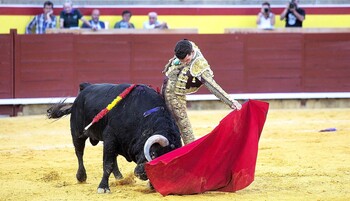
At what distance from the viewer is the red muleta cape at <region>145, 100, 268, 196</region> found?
6.62m

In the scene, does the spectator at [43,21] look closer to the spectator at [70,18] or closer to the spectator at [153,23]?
the spectator at [70,18]

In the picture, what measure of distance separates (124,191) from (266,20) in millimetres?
8502

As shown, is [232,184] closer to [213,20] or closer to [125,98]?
[125,98]

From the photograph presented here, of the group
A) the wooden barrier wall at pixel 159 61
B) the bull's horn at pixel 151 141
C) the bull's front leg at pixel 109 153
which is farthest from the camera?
the wooden barrier wall at pixel 159 61

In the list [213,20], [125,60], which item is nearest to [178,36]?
[125,60]

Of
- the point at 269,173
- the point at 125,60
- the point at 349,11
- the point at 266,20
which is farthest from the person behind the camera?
the point at 349,11

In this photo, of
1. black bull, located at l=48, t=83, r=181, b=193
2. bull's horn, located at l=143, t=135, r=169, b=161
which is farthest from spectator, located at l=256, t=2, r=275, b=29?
bull's horn, located at l=143, t=135, r=169, b=161

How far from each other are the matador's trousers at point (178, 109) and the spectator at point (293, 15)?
8258 mm

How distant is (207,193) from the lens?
22.1ft

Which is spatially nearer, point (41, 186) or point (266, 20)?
point (41, 186)

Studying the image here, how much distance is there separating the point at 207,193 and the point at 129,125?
779 mm

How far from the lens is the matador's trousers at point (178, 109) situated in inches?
272

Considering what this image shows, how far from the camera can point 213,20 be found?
15.4 meters

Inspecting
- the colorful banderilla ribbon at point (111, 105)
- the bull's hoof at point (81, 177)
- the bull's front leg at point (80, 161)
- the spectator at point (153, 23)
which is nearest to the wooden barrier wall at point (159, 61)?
the spectator at point (153, 23)
